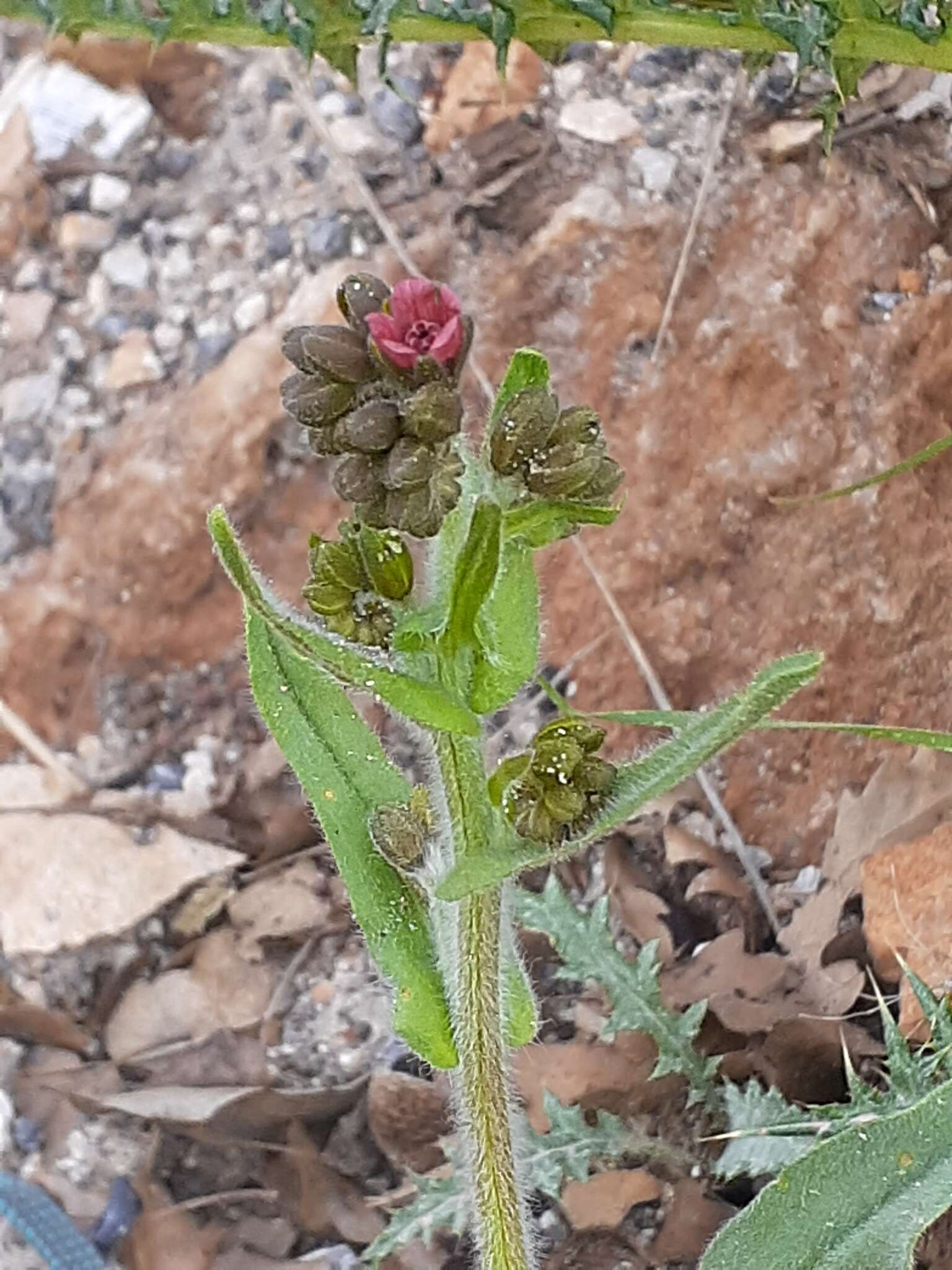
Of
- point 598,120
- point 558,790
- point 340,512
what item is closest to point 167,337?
point 340,512

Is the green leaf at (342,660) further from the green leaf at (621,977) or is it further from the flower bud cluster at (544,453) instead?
the green leaf at (621,977)

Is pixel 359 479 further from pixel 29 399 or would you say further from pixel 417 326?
pixel 29 399

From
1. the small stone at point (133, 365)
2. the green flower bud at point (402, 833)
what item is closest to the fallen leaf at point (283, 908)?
the green flower bud at point (402, 833)

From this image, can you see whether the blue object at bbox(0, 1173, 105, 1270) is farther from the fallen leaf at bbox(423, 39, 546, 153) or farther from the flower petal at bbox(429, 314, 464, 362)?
the fallen leaf at bbox(423, 39, 546, 153)

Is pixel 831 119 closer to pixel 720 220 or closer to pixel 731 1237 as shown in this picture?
pixel 720 220

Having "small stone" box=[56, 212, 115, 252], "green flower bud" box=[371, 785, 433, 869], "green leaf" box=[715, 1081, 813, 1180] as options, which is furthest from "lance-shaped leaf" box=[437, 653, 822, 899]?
"small stone" box=[56, 212, 115, 252]

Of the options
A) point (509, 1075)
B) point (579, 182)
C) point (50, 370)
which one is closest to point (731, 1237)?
point (509, 1075)
